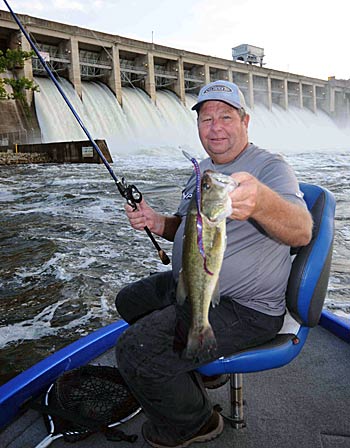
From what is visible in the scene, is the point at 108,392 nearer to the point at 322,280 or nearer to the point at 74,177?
the point at 322,280

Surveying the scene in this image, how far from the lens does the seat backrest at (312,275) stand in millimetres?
1853

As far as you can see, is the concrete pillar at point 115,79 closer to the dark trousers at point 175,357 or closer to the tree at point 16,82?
the tree at point 16,82

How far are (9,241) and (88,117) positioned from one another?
1843cm

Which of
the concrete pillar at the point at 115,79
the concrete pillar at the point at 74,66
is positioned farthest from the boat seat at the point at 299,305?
the concrete pillar at the point at 115,79

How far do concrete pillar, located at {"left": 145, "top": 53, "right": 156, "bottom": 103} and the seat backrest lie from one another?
2867 cm

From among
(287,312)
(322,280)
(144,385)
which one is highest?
(322,280)

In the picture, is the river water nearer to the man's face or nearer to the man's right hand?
the man's right hand

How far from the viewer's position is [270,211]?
61.2 inches

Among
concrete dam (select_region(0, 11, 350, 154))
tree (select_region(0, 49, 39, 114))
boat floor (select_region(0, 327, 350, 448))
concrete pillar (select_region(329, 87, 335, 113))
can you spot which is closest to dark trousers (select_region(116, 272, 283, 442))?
boat floor (select_region(0, 327, 350, 448))

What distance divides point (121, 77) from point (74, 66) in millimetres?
4659

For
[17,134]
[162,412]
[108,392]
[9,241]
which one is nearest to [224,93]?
[162,412]

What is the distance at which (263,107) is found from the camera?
40.4 m

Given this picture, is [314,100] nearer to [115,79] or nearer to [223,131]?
[115,79]

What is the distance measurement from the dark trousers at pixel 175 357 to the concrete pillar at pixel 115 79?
1037 inches
